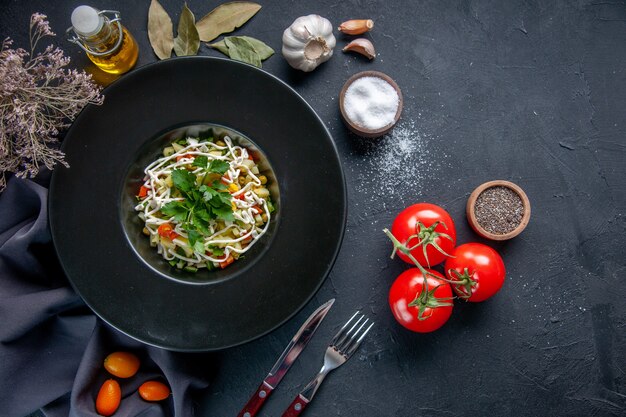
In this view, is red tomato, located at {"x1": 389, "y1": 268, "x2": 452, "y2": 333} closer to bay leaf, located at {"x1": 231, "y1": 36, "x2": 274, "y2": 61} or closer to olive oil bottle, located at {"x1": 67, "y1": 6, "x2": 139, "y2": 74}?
bay leaf, located at {"x1": 231, "y1": 36, "x2": 274, "y2": 61}

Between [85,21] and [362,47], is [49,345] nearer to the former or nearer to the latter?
[85,21]

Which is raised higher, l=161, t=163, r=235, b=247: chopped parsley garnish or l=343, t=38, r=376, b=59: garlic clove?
l=343, t=38, r=376, b=59: garlic clove

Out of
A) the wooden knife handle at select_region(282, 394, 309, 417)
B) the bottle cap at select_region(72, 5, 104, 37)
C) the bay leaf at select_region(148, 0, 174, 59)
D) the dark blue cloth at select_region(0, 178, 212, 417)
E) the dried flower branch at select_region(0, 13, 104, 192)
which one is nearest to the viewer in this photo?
the dried flower branch at select_region(0, 13, 104, 192)

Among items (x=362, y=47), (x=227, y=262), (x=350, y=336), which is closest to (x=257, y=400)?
(x=350, y=336)

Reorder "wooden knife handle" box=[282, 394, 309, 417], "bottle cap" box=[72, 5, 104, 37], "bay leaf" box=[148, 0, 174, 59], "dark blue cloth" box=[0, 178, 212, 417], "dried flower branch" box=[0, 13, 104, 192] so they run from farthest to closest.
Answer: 1. "bay leaf" box=[148, 0, 174, 59]
2. "wooden knife handle" box=[282, 394, 309, 417]
3. "dark blue cloth" box=[0, 178, 212, 417]
4. "bottle cap" box=[72, 5, 104, 37]
5. "dried flower branch" box=[0, 13, 104, 192]

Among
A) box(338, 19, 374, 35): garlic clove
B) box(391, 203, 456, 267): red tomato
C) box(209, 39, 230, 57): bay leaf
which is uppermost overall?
box(209, 39, 230, 57): bay leaf

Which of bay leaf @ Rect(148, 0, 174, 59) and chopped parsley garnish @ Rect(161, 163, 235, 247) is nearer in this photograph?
chopped parsley garnish @ Rect(161, 163, 235, 247)

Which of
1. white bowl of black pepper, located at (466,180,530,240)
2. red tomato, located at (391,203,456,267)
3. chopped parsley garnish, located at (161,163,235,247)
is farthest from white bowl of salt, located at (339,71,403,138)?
chopped parsley garnish, located at (161,163,235,247)
